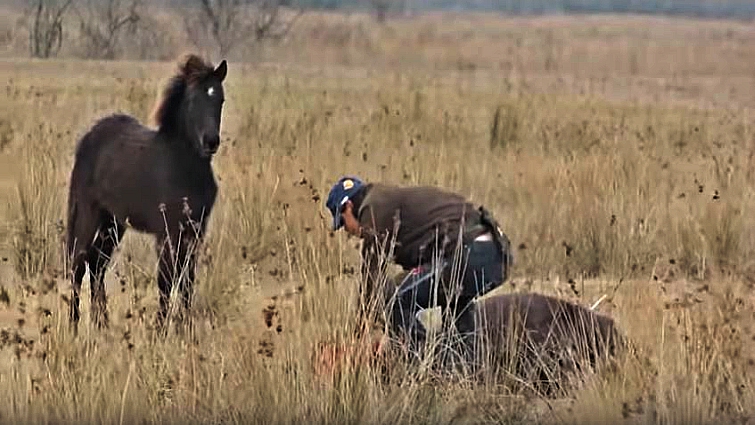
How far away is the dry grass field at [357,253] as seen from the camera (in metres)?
6.88

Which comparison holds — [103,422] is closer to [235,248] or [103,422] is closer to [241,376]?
[241,376]

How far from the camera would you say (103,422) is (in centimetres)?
666

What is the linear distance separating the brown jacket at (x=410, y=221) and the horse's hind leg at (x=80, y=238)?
224cm

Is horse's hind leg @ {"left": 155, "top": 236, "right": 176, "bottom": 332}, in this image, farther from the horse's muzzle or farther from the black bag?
the black bag

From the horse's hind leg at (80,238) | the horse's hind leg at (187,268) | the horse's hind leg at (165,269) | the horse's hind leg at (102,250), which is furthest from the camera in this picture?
the horse's hind leg at (80,238)

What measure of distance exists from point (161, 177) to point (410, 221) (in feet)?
Answer: 5.95

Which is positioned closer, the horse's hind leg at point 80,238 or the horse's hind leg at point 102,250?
the horse's hind leg at point 102,250

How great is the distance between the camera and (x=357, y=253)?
394 inches

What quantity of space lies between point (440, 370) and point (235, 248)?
3999 mm

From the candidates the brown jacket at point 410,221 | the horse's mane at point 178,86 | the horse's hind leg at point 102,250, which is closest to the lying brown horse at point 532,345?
the brown jacket at point 410,221

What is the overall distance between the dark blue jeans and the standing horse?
1.36 m

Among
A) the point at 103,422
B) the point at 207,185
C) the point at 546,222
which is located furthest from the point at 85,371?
the point at 546,222

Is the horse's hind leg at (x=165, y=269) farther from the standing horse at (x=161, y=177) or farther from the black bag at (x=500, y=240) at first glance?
the black bag at (x=500, y=240)

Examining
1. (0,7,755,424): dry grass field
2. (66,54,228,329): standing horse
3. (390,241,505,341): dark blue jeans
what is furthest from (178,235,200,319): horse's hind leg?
(390,241,505,341): dark blue jeans
